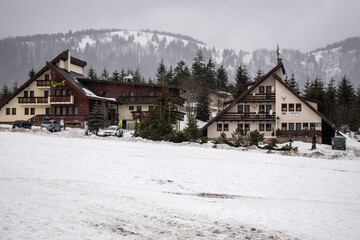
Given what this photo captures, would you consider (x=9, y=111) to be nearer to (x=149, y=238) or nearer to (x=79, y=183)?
(x=79, y=183)

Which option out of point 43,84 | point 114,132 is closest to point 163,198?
point 114,132

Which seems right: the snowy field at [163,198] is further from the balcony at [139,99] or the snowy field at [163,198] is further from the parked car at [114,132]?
the balcony at [139,99]

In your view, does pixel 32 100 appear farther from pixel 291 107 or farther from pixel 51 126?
pixel 291 107

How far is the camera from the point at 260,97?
47.3 m

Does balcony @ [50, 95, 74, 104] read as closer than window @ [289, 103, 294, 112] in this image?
No

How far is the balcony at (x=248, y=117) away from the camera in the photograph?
46.8 meters

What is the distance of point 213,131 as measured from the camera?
4794cm

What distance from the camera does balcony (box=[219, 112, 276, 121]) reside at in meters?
46.8

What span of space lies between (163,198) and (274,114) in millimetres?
39289

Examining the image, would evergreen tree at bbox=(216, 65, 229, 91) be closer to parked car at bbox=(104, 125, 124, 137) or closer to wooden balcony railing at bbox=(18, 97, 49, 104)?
wooden balcony railing at bbox=(18, 97, 49, 104)

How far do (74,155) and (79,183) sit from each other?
651 cm

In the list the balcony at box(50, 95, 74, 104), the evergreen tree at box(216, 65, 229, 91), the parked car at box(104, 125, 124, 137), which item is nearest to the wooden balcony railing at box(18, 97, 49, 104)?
the balcony at box(50, 95, 74, 104)

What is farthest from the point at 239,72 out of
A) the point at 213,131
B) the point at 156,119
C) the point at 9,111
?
the point at 9,111

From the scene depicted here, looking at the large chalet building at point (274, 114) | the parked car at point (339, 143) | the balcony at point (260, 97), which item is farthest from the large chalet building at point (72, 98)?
the parked car at point (339, 143)
